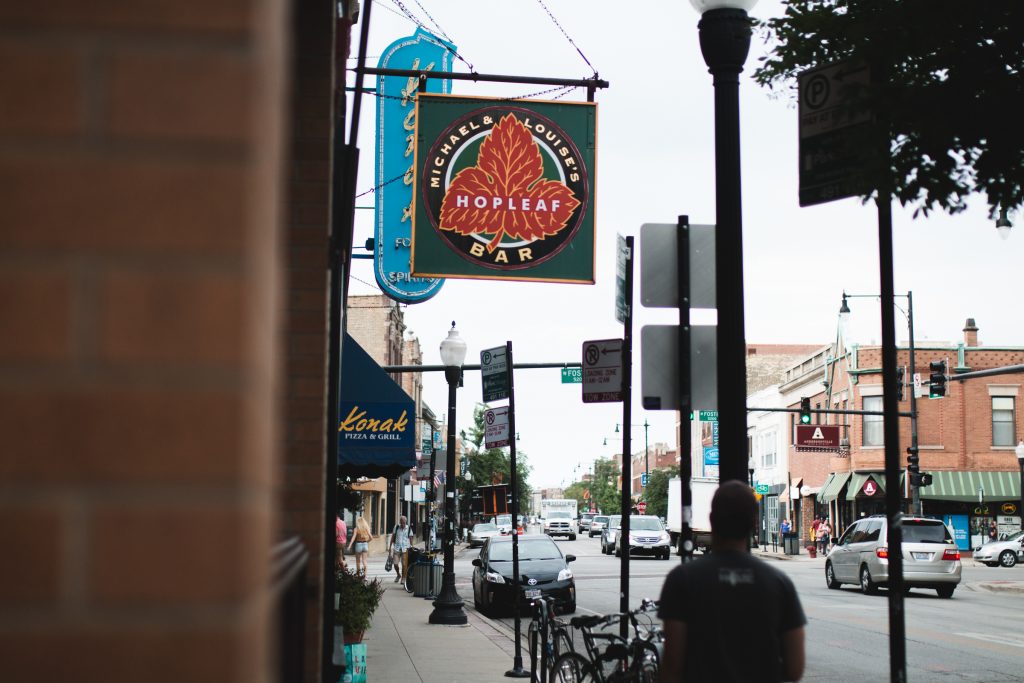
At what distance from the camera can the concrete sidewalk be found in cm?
1291

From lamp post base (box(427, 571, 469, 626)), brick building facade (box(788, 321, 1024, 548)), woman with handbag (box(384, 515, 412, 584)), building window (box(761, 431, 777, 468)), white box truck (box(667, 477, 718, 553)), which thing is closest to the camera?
lamp post base (box(427, 571, 469, 626))

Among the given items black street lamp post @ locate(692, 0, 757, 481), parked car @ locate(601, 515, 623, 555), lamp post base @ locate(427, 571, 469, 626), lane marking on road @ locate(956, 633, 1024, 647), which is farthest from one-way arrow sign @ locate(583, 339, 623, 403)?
parked car @ locate(601, 515, 623, 555)

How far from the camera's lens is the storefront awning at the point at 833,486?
54875 millimetres

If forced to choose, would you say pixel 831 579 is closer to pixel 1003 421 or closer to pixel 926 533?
pixel 926 533

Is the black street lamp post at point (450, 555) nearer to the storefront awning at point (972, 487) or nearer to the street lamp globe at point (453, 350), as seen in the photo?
the street lamp globe at point (453, 350)

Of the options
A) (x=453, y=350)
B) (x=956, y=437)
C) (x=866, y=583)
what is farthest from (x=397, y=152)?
(x=956, y=437)

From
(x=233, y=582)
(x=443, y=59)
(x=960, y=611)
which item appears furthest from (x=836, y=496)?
(x=233, y=582)

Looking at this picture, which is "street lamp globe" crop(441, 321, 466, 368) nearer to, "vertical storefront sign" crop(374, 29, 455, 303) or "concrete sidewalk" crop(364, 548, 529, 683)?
"concrete sidewalk" crop(364, 548, 529, 683)

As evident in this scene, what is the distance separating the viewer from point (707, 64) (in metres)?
6.17

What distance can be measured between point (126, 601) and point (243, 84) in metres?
0.60

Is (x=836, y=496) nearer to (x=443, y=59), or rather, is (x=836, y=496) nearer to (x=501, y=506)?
(x=501, y=506)

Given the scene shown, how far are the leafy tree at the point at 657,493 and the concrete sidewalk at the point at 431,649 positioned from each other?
67776 millimetres

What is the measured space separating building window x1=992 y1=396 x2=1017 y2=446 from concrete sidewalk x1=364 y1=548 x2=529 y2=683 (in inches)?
1457

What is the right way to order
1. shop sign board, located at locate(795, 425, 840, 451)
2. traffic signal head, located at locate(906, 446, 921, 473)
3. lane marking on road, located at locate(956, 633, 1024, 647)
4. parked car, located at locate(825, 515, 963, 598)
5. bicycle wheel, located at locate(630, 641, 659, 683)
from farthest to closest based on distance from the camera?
shop sign board, located at locate(795, 425, 840, 451) → traffic signal head, located at locate(906, 446, 921, 473) → parked car, located at locate(825, 515, 963, 598) → lane marking on road, located at locate(956, 633, 1024, 647) → bicycle wheel, located at locate(630, 641, 659, 683)
